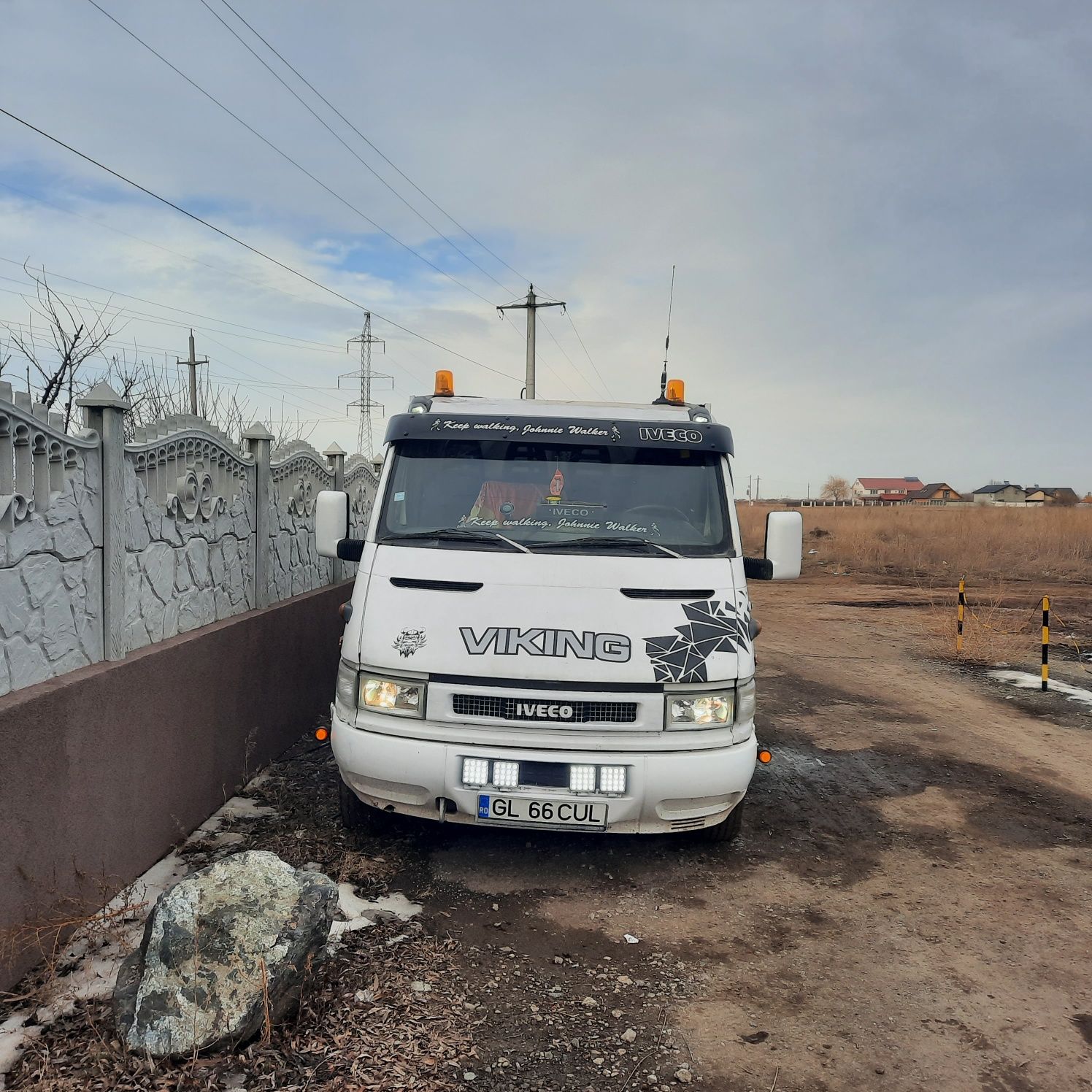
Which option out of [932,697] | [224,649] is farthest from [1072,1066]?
[932,697]

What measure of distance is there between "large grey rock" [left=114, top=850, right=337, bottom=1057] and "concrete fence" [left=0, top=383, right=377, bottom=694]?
1.13m

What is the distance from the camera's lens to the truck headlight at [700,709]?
13.1 ft

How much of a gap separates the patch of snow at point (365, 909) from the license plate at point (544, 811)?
547 millimetres

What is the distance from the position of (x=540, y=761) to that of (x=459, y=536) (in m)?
1.24

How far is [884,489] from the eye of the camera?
13612 cm

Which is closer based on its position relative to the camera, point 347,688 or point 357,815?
point 347,688

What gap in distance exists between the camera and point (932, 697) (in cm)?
883

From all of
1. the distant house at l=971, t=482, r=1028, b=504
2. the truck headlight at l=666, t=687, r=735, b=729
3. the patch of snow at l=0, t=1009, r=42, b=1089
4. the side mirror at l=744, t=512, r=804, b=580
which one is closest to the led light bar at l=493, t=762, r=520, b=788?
the truck headlight at l=666, t=687, r=735, b=729

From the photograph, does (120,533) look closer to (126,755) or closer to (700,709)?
(126,755)

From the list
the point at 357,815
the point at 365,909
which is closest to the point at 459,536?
the point at 357,815

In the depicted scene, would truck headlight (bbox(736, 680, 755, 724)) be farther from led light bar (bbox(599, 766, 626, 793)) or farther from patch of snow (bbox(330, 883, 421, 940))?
patch of snow (bbox(330, 883, 421, 940))

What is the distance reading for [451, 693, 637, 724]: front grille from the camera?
12.9ft

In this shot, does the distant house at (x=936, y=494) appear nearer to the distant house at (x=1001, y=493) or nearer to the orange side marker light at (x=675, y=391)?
the distant house at (x=1001, y=493)

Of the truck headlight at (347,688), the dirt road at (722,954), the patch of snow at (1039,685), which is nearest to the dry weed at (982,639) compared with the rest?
the patch of snow at (1039,685)
